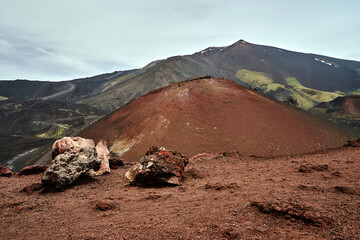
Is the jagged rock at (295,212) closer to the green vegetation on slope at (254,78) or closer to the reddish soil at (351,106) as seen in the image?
the reddish soil at (351,106)

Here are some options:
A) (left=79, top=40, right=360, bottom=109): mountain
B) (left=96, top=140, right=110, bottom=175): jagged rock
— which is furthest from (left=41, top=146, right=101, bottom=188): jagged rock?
(left=79, top=40, right=360, bottom=109): mountain

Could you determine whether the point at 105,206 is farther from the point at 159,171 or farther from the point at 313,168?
the point at 313,168

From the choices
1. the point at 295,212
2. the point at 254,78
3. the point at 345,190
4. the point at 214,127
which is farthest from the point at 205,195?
the point at 254,78

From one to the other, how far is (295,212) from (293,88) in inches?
4019

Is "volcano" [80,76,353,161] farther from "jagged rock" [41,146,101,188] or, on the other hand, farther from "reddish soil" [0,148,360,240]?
"reddish soil" [0,148,360,240]

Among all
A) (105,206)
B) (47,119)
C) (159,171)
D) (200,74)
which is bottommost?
(105,206)

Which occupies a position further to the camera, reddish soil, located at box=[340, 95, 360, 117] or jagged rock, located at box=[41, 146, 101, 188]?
reddish soil, located at box=[340, 95, 360, 117]

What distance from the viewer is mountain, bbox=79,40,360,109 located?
7738cm

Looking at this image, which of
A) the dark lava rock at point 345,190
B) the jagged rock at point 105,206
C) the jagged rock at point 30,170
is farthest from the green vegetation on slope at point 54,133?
the dark lava rock at point 345,190

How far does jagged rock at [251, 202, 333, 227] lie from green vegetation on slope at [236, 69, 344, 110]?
6603 centimetres

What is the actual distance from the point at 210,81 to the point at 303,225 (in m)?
17.1

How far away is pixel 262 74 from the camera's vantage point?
105500 millimetres

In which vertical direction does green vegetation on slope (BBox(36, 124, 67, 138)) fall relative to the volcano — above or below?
below

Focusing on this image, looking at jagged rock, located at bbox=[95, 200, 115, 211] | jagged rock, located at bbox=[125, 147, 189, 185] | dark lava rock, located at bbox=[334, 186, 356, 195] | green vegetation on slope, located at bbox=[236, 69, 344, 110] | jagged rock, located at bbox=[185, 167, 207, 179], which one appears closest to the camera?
dark lava rock, located at bbox=[334, 186, 356, 195]
